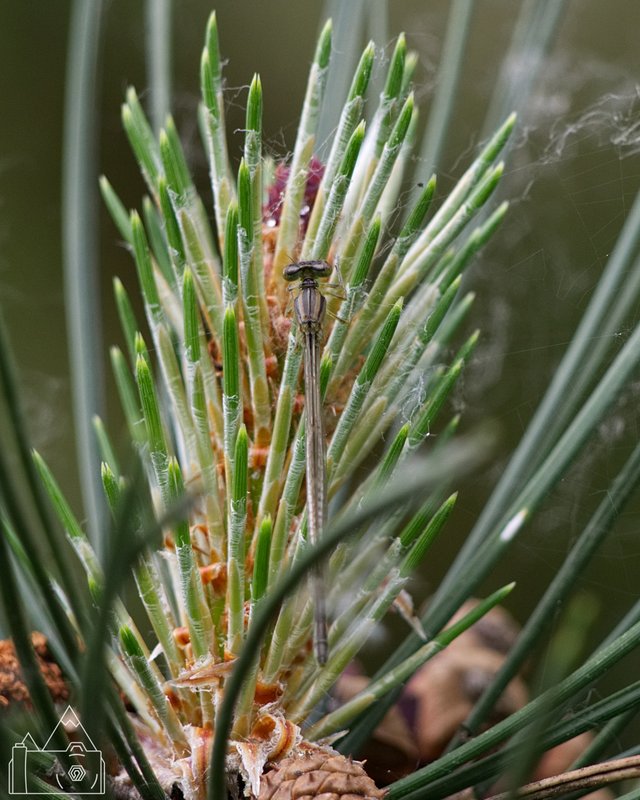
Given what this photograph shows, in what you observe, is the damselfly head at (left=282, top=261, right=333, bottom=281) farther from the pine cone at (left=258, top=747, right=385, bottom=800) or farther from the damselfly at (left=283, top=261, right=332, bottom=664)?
the pine cone at (left=258, top=747, right=385, bottom=800)

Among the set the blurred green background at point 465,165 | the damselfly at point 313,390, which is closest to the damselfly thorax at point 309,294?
the damselfly at point 313,390

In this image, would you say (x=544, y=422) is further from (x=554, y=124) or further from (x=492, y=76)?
(x=492, y=76)

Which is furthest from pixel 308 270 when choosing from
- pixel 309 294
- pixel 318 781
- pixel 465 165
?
pixel 465 165

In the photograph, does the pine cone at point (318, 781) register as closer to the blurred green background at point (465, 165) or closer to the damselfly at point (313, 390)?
the damselfly at point (313, 390)

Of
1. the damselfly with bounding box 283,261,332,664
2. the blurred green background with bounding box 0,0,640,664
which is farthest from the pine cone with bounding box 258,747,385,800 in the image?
the blurred green background with bounding box 0,0,640,664

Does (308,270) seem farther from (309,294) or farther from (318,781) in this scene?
(318,781)
